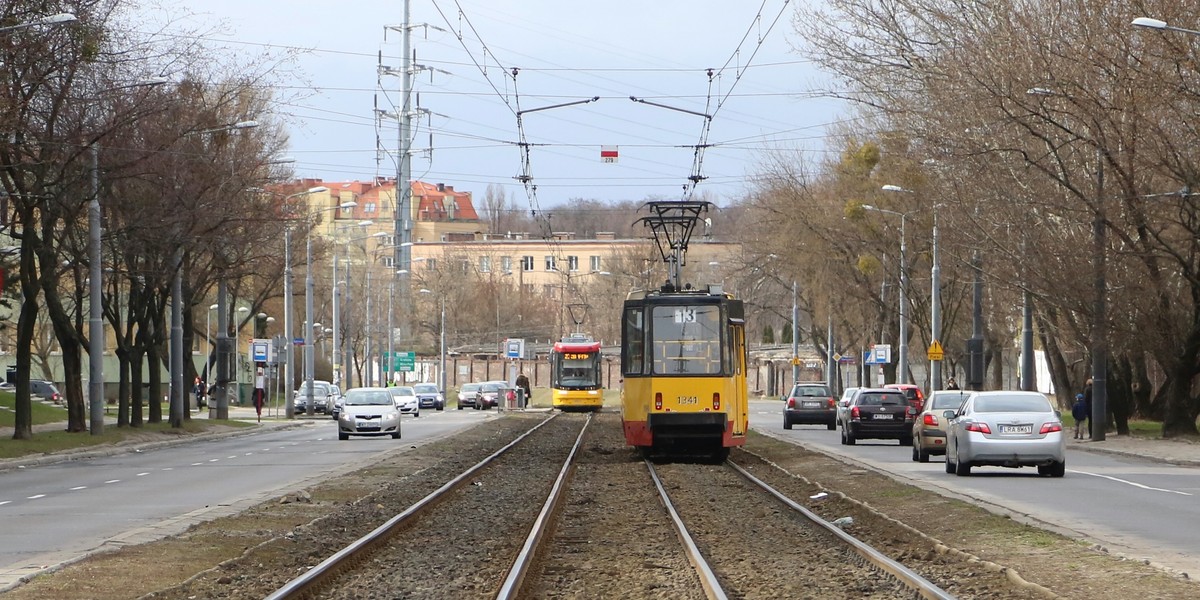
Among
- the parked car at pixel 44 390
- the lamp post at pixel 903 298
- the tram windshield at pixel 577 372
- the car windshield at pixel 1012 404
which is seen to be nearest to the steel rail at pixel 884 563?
the car windshield at pixel 1012 404

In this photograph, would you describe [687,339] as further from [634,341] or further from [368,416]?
[368,416]

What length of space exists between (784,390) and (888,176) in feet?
160

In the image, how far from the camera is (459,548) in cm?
1605

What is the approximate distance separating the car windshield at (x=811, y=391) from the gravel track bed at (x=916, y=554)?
29.7m

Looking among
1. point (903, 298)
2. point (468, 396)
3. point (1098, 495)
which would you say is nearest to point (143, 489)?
point (1098, 495)

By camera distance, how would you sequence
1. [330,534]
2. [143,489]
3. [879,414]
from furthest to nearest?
[879,414]
[143,489]
[330,534]

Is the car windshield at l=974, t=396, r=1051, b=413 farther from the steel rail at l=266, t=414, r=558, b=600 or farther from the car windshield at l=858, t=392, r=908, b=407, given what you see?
the car windshield at l=858, t=392, r=908, b=407

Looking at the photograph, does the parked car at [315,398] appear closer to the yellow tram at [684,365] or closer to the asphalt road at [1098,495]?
the asphalt road at [1098,495]

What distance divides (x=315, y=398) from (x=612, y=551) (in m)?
62.4

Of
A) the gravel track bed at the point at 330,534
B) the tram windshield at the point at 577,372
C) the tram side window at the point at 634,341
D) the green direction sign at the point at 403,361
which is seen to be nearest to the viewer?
the gravel track bed at the point at 330,534

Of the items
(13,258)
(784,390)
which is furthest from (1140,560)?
(784,390)

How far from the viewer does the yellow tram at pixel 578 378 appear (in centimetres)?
7238

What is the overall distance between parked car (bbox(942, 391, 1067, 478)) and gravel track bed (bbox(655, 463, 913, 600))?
4426 mm

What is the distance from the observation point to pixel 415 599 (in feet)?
40.2
